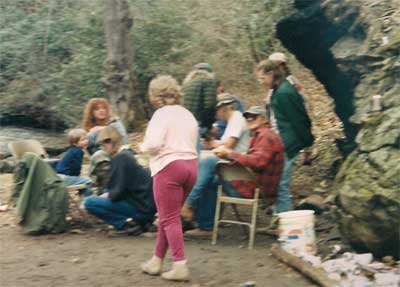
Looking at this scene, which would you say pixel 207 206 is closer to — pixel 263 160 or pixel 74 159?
pixel 263 160

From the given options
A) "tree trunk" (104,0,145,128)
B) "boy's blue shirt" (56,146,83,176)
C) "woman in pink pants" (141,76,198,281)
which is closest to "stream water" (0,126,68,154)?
"tree trunk" (104,0,145,128)

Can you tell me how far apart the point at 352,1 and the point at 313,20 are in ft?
3.15

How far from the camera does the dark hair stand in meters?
8.30

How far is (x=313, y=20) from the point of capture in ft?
32.9

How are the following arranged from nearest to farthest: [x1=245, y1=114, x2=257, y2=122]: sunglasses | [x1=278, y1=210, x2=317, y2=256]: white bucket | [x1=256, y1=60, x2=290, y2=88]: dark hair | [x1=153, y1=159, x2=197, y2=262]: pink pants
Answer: [x1=153, y1=159, x2=197, y2=262]: pink pants → [x1=278, y1=210, x2=317, y2=256]: white bucket → [x1=245, y1=114, x2=257, y2=122]: sunglasses → [x1=256, y1=60, x2=290, y2=88]: dark hair

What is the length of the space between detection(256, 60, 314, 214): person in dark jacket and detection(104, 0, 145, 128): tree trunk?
22.2 ft

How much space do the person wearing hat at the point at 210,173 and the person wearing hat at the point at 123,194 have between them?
17.1 inches

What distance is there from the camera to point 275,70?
8.38m

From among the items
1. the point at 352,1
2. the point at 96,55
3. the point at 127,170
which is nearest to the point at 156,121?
the point at 127,170

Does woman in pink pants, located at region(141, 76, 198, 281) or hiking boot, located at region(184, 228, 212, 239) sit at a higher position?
woman in pink pants, located at region(141, 76, 198, 281)

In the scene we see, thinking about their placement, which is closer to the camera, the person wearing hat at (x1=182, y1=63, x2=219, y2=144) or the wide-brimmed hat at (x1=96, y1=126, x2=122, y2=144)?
the wide-brimmed hat at (x1=96, y1=126, x2=122, y2=144)

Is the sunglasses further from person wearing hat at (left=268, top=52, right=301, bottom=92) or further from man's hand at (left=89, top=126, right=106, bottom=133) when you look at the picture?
man's hand at (left=89, top=126, right=106, bottom=133)

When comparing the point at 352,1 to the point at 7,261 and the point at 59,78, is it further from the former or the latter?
the point at 59,78

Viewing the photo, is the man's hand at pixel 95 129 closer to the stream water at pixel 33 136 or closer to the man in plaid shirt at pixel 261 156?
the man in plaid shirt at pixel 261 156
